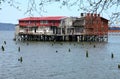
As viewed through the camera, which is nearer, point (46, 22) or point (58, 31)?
point (46, 22)

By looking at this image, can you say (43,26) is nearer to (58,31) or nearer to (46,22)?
(46,22)

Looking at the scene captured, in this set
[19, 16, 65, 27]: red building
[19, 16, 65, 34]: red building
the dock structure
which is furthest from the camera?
[19, 16, 65, 34]: red building

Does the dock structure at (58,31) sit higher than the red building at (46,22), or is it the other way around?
the red building at (46,22)

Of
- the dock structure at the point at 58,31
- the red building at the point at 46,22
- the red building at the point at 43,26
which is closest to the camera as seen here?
the dock structure at the point at 58,31

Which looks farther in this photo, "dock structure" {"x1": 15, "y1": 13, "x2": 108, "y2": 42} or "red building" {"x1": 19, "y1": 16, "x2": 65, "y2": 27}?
"red building" {"x1": 19, "y1": 16, "x2": 65, "y2": 27}

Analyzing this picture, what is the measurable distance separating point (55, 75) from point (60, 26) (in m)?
69.8

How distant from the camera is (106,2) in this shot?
6.23m

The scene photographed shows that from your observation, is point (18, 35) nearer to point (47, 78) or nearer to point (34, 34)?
point (34, 34)

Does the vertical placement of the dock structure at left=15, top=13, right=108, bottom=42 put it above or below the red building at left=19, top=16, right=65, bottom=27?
below

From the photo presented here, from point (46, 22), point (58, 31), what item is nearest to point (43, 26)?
point (46, 22)

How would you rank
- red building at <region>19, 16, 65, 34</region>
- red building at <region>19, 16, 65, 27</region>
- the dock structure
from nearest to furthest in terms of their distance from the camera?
1. the dock structure
2. red building at <region>19, 16, 65, 27</region>
3. red building at <region>19, 16, 65, 34</region>

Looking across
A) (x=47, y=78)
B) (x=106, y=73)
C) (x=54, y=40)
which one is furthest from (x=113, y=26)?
(x=54, y=40)

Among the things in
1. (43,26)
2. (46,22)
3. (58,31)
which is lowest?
(58,31)

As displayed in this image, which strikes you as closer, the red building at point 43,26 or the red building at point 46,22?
the red building at point 46,22
